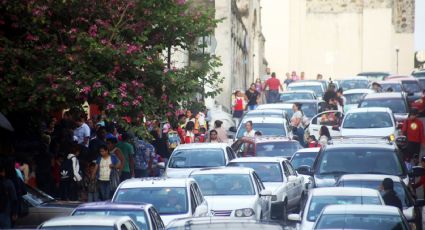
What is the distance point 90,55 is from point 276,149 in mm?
8894

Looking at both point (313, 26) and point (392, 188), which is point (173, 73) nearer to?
point (392, 188)

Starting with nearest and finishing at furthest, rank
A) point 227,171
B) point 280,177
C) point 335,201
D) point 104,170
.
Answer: point 335,201, point 227,171, point 104,170, point 280,177

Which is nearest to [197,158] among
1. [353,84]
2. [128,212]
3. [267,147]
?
[267,147]

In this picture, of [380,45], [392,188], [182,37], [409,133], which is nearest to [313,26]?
[380,45]

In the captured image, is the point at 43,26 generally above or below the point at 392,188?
above

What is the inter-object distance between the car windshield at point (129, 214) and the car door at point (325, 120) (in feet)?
76.0

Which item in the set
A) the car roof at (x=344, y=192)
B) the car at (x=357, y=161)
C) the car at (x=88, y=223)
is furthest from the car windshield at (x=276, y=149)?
the car at (x=88, y=223)

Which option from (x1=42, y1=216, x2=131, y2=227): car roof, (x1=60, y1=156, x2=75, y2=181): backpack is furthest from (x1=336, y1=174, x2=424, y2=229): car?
(x1=42, y1=216, x2=131, y2=227): car roof

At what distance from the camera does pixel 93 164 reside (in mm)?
25219

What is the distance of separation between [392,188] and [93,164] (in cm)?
697

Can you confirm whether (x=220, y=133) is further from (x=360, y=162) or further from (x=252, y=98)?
(x=252, y=98)

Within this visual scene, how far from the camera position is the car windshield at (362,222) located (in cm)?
1620

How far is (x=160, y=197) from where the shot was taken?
2006 centimetres

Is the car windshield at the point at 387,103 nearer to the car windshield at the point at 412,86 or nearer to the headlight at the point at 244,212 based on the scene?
the car windshield at the point at 412,86
